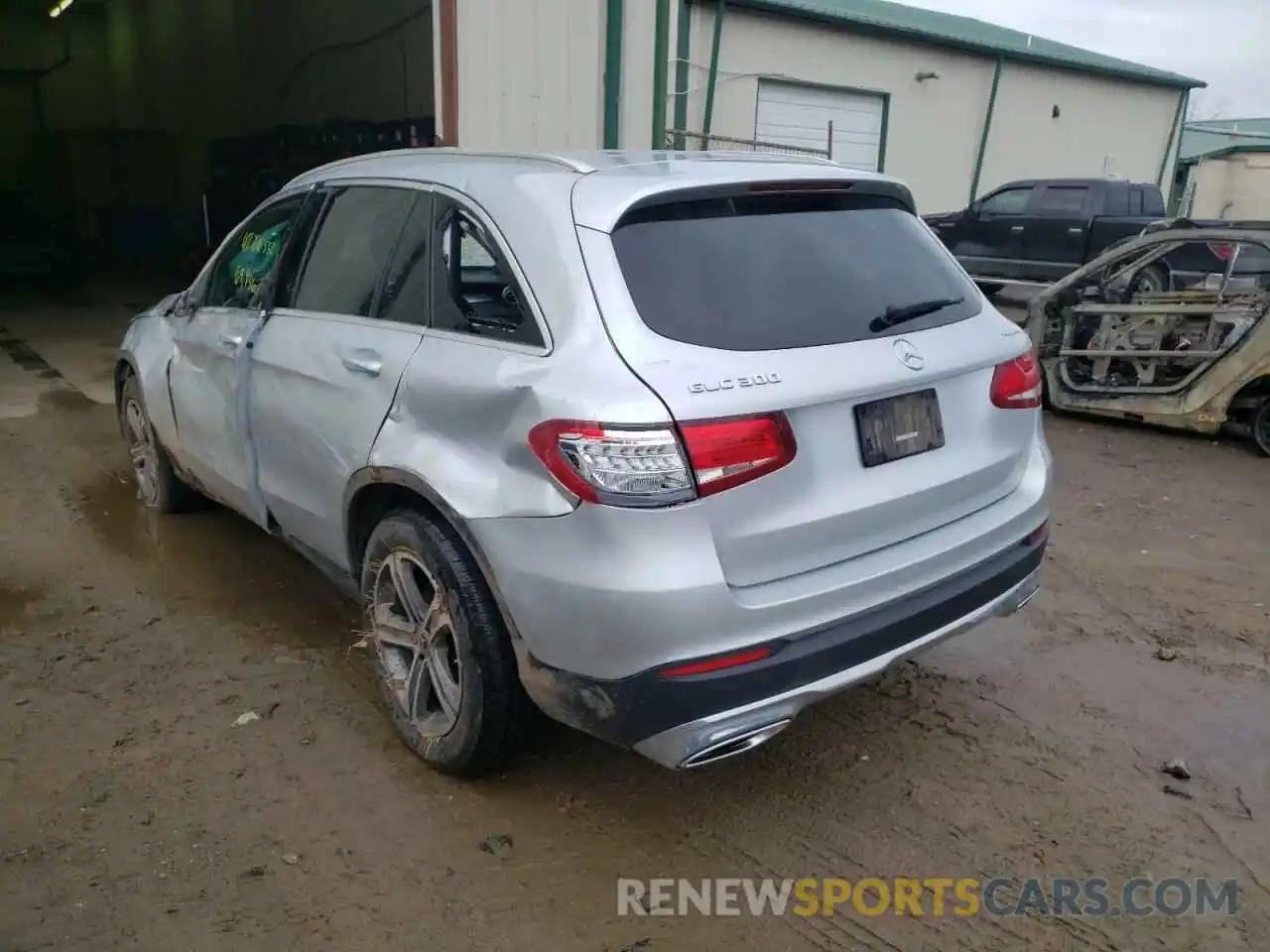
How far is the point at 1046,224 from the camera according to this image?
571 inches

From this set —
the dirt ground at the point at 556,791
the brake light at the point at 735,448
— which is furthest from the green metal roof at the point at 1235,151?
the brake light at the point at 735,448

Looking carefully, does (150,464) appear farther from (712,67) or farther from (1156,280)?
(1156,280)

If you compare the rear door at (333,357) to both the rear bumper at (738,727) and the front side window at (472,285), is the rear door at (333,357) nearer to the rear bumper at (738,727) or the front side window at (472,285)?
the front side window at (472,285)

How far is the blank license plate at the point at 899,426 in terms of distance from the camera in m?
2.74

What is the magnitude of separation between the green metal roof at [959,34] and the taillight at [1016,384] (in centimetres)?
1010

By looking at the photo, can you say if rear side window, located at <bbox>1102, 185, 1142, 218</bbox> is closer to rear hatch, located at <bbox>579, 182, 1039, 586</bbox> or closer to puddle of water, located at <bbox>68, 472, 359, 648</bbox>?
rear hatch, located at <bbox>579, 182, 1039, 586</bbox>

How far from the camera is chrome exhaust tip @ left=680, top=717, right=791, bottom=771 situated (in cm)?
254

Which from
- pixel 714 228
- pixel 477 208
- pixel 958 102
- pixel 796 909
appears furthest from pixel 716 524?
pixel 958 102

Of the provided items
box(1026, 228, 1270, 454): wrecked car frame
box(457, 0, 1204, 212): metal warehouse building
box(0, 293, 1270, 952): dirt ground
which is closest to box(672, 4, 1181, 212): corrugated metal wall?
box(457, 0, 1204, 212): metal warehouse building

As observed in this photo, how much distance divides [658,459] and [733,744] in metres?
0.74

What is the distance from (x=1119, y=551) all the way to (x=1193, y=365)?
3033 mm

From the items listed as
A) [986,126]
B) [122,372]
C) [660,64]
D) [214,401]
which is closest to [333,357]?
[214,401]

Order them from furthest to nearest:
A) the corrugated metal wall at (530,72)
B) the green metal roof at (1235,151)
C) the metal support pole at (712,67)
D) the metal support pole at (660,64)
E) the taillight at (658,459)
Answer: the green metal roof at (1235,151) < the metal support pole at (712,67) < the metal support pole at (660,64) < the corrugated metal wall at (530,72) < the taillight at (658,459)

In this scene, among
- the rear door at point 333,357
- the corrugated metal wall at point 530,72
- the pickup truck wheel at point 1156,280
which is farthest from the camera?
the pickup truck wheel at point 1156,280
